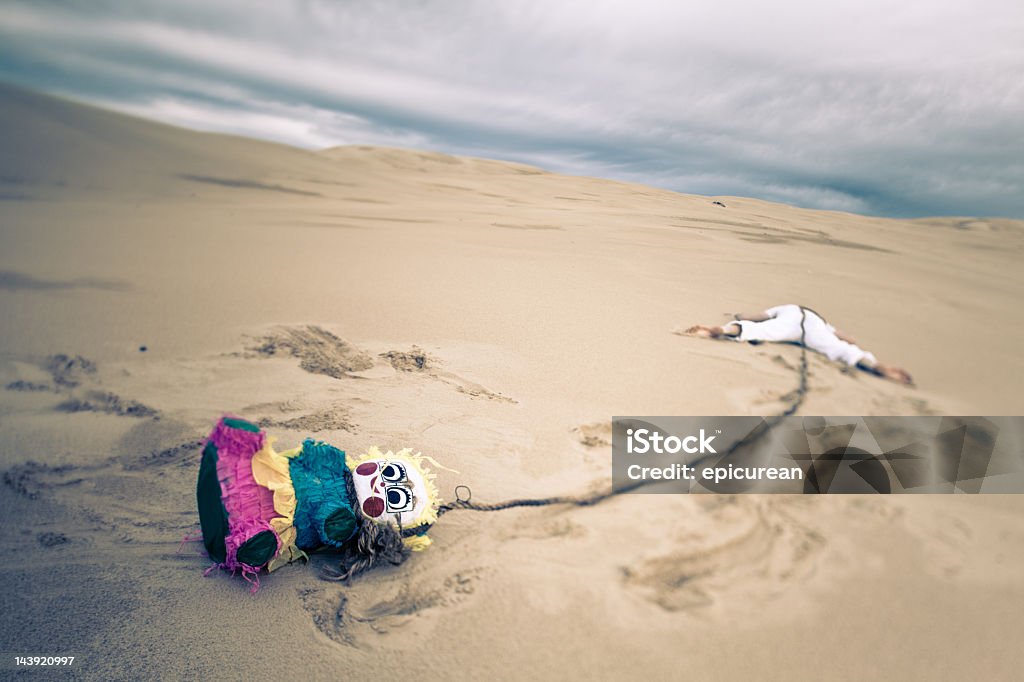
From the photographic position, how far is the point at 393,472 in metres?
1.92

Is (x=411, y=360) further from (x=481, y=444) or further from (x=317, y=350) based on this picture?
(x=481, y=444)

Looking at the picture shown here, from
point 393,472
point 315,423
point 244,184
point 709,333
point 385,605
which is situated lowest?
point 385,605

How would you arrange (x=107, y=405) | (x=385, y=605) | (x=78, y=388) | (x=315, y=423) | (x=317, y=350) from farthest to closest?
(x=317, y=350) → (x=78, y=388) → (x=107, y=405) → (x=315, y=423) → (x=385, y=605)

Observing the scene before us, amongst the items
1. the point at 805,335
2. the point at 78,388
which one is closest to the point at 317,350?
the point at 78,388

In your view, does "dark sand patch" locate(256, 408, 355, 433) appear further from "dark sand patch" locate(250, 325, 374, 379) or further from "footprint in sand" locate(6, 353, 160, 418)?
"footprint in sand" locate(6, 353, 160, 418)

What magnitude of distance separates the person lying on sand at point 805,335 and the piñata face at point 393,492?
2837 mm

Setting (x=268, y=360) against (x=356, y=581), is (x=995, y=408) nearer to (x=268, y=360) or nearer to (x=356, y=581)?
(x=356, y=581)

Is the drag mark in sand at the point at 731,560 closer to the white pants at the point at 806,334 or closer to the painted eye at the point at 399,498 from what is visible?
the painted eye at the point at 399,498

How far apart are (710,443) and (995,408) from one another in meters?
2.03

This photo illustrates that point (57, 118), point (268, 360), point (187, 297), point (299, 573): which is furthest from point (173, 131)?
point (299, 573)

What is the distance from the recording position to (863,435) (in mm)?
2764

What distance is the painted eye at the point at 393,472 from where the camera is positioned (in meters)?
1.90

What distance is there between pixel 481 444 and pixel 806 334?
105 inches

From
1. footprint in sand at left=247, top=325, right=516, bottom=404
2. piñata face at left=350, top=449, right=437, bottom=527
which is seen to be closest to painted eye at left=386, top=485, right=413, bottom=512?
piñata face at left=350, top=449, right=437, bottom=527
